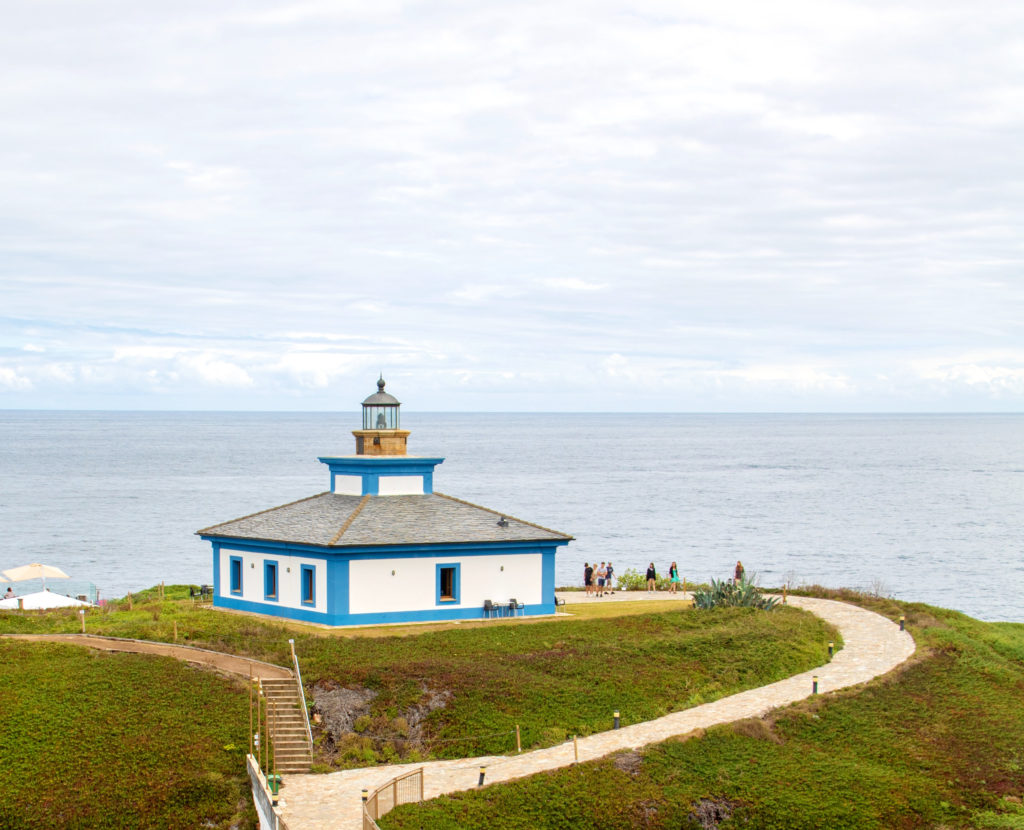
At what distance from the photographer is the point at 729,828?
25469 mm

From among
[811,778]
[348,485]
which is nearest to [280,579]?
[348,485]

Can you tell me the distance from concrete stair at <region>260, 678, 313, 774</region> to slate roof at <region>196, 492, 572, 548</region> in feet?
30.0

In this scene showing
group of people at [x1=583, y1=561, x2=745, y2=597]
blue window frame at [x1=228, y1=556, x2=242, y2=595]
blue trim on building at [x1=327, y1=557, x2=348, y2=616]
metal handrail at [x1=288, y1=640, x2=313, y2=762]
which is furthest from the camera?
group of people at [x1=583, y1=561, x2=745, y2=597]

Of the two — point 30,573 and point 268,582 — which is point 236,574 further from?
point 30,573

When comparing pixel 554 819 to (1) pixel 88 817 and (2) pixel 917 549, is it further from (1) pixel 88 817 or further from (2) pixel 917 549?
(2) pixel 917 549

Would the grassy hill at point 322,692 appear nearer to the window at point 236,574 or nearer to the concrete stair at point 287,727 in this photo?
the concrete stair at point 287,727

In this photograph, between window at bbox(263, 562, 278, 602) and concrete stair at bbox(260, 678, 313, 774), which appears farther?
window at bbox(263, 562, 278, 602)

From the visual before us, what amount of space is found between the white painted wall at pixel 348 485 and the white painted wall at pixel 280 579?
474cm

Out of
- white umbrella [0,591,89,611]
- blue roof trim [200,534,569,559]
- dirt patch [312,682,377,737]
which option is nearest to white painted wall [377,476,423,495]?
blue roof trim [200,534,569,559]

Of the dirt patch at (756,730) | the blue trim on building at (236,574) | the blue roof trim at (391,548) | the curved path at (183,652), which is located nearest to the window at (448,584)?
the blue roof trim at (391,548)

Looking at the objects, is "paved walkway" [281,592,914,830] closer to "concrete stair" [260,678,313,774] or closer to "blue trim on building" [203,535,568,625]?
"concrete stair" [260,678,313,774]

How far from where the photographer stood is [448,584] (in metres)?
41.9

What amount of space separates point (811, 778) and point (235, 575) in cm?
2418

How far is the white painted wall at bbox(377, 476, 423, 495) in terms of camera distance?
44.9 m
